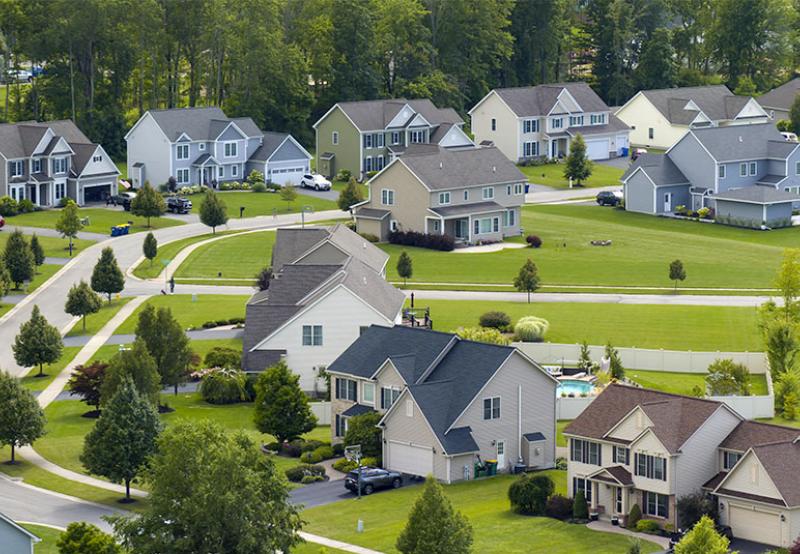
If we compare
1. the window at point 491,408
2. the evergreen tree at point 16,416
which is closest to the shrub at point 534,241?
the window at point 491,408

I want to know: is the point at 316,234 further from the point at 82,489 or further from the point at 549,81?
the point at 549,81

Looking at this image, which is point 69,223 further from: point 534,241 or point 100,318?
point 534,241

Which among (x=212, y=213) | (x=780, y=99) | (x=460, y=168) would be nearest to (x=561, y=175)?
(x=460, y=168)

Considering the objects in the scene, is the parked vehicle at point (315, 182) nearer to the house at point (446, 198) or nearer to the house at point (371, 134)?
the house at point (371, 134)

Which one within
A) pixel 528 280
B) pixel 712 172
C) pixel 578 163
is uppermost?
pixel 578 163

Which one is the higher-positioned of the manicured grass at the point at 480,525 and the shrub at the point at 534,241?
the shrub at the point at 534,241

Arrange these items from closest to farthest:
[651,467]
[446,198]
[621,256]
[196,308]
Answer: [651,467], [196,308], [621,256], [446,198]
